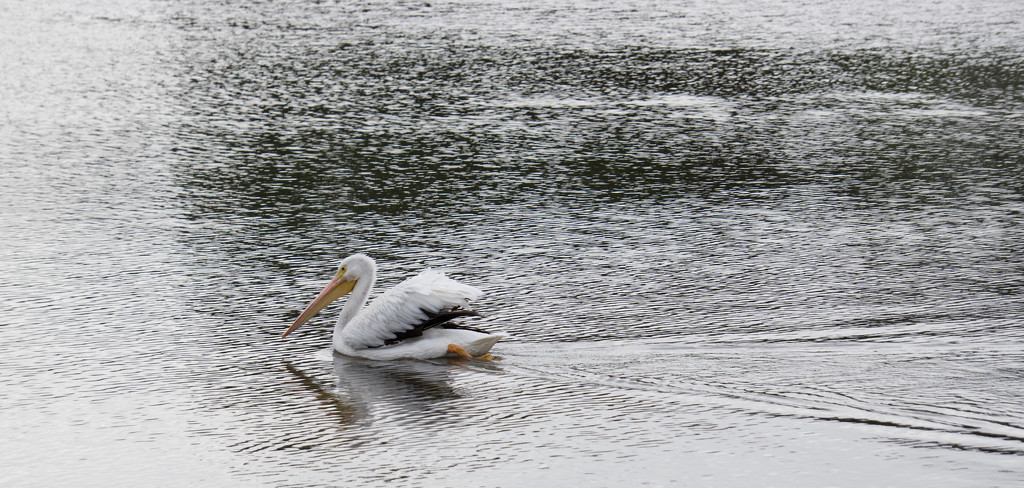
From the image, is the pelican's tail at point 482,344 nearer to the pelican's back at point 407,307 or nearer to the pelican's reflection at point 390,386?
the pelican's reflection at point 390,386

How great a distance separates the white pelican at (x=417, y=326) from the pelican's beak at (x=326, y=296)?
37cm

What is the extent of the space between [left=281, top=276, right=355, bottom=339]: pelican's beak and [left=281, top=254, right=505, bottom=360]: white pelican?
1.21 feet

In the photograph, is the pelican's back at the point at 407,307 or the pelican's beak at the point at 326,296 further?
the pelican's beak at the point at 326,296

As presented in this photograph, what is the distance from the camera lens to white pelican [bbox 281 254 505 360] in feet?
24.6

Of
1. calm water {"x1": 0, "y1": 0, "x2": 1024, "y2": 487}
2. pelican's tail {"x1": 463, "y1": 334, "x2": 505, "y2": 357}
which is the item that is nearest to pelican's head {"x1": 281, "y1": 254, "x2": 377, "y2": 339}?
calm water {"x1": 0, "y1": 0, "x2": 1024, "y2": 487}

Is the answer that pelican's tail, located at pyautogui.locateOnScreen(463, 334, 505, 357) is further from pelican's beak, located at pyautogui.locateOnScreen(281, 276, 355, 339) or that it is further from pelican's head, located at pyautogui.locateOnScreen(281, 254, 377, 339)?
pelican's beak, located at pyautogui.locateOnScreen(281, 276, 355, 339)

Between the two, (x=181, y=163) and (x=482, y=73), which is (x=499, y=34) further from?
(x=181, y=163)

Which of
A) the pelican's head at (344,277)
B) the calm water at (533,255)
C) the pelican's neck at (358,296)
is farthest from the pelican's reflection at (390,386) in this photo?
the pelican's head at (344,277)

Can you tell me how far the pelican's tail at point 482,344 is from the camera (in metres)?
7.33

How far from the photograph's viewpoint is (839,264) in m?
9.19

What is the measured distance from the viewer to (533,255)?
965 cm

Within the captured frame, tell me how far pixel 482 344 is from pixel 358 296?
112cm

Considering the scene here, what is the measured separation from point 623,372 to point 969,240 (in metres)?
A: 4.03

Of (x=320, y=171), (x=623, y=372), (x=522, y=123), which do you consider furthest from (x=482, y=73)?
(x=623, y=372)
